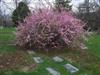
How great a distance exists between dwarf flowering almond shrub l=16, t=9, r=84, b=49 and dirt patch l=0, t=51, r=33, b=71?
1142mm

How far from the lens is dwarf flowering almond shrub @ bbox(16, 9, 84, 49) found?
13062mm

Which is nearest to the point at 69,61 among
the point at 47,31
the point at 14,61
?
the point at 47,31

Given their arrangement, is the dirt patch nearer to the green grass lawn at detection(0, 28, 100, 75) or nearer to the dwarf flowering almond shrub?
the green grass lawn at detection(0, 28, 100, 75)

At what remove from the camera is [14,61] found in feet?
36.4

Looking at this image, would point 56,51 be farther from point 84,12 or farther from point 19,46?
point 84,12

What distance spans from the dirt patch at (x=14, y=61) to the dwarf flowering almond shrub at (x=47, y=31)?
1142 millimetres

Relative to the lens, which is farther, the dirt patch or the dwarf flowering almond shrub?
the dwarf flowering almond shrub

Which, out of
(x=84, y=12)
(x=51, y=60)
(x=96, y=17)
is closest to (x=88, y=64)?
(x=51, y=60)

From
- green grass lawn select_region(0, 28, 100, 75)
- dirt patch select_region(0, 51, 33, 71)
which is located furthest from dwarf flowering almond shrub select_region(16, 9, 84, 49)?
dirt patch select_region(0, 51, 33, 71)

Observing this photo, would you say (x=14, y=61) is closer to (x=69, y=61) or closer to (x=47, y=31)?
(x=69, y=61)

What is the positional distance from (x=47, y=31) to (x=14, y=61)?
2.58 m

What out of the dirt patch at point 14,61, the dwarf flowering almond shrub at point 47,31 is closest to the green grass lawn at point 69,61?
the dirt patch at point 14,61

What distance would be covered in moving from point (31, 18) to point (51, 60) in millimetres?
2447

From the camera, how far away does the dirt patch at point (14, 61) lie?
34.8 ft
